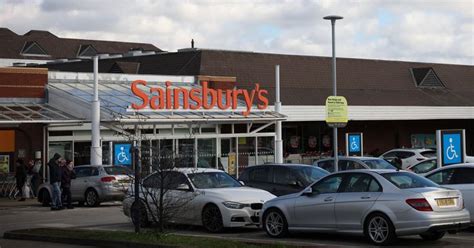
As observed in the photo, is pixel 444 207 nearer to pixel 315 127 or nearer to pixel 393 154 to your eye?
pixel 393 154

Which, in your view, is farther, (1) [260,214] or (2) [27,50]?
(2) [27,50]

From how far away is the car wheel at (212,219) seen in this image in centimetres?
1877

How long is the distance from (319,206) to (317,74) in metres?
33.6

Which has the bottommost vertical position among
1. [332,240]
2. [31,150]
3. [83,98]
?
[332,240]

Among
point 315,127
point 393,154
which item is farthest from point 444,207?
point 315,127

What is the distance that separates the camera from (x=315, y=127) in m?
49.4

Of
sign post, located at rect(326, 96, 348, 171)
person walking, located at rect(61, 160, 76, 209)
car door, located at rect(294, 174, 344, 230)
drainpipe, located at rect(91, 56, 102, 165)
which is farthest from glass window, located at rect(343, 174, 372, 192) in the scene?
drainpipe, located at rect(91, 56, 102, 165)

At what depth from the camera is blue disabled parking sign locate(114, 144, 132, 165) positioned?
110ft

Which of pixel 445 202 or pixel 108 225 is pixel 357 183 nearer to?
pixel 445 202

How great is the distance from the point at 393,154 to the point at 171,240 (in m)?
25.7

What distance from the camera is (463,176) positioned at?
18297 millimetres

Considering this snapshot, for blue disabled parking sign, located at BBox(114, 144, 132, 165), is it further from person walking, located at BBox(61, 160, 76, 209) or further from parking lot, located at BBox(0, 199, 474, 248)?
person walking, located at BBox(61, 160, 76, 209)

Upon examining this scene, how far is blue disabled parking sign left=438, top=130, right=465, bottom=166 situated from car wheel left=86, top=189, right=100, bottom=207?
1134 centimetres

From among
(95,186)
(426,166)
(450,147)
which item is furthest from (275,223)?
(426,166)
